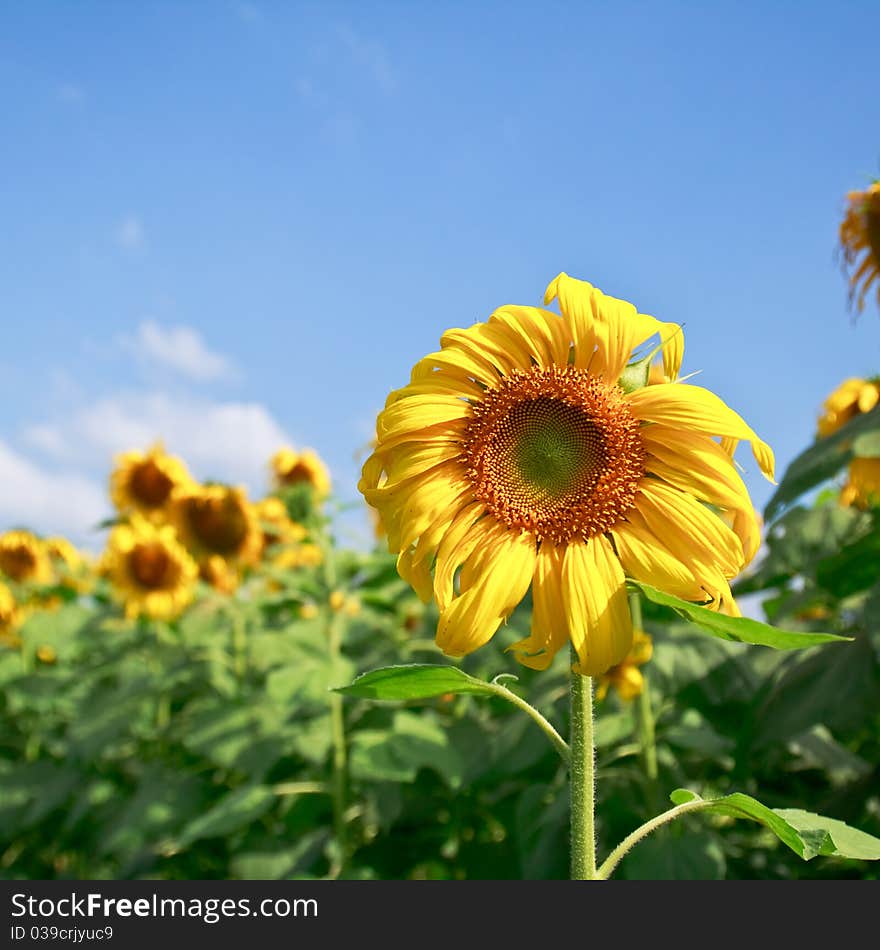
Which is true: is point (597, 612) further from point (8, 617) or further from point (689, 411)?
point (8, 617)

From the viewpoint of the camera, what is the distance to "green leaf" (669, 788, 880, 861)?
125cm

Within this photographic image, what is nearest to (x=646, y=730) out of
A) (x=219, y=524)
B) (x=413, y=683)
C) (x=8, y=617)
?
(x=413, y=683)

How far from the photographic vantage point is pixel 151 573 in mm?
5641

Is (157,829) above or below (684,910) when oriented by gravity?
above

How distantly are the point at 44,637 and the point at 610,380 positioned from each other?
15.7 ft

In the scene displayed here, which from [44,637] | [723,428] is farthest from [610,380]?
[44,637]

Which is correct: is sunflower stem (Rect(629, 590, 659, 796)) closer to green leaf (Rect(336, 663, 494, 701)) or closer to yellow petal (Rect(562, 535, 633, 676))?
yellow petal (Rect(562, 535, 633, 676))

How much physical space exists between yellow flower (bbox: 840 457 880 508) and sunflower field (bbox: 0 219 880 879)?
0.06 feet

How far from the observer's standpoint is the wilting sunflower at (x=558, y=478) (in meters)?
1.41

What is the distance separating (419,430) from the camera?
152 cm

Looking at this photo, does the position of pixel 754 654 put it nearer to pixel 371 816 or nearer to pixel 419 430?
pixel 371 816

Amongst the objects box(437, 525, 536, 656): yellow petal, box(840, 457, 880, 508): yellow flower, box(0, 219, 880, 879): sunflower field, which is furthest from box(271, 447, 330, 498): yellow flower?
box(437, 525, 536, 656): yellow petal

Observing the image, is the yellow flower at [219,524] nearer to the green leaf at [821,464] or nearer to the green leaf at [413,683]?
the green leaf at [821,464]

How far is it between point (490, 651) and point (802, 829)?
2.29 m
